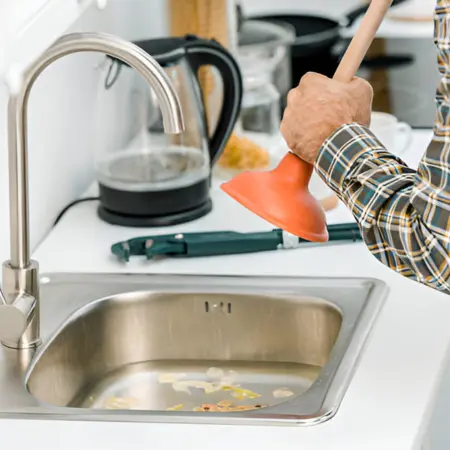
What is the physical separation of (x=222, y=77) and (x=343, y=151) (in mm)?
634

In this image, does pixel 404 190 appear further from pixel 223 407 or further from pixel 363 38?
pixel 223 407

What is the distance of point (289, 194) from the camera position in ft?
4.27

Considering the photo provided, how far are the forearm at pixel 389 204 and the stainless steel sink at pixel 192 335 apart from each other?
0.87 feet

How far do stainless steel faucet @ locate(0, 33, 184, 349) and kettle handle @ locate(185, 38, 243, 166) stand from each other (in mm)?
483

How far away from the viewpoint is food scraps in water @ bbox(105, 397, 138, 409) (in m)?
1.46

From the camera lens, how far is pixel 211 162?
1.85 m

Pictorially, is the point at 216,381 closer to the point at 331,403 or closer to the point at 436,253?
the point at 331,403

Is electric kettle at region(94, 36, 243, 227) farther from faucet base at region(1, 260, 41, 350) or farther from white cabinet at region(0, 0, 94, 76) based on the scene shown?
faucet base at region(1, 260, 41, 350)

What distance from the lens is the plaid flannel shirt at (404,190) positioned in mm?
1049

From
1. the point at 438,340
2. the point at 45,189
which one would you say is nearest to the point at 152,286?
the point at 45,189

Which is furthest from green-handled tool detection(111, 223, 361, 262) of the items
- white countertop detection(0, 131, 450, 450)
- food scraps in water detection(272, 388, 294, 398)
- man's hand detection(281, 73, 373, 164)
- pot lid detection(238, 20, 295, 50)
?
pot lid detection(238, 20, 295, 50)

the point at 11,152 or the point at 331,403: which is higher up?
the point at 11,152

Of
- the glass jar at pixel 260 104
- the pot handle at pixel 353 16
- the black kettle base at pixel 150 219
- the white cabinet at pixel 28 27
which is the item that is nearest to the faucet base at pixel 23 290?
the white cabinet at pixel 28 27

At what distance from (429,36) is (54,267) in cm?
99
